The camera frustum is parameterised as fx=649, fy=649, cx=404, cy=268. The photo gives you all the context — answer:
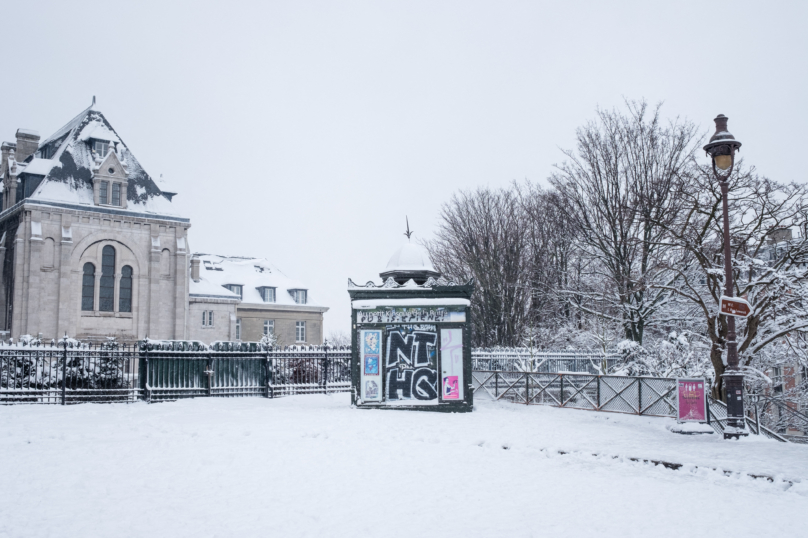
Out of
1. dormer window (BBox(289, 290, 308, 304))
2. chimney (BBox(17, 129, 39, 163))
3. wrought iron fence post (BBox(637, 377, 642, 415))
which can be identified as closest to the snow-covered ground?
wrought iron fence post (BBox(637, 377, 642, 415))

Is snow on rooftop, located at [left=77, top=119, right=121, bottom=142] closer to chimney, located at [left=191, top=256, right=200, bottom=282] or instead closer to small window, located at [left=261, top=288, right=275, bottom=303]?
chimney, located at [left=191, top=256, right=200, bottom=282]

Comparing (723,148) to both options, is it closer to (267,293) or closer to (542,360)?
(542,360)

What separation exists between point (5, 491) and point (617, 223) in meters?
26.0

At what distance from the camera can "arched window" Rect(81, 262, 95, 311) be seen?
128 feet

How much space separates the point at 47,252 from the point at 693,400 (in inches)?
1411

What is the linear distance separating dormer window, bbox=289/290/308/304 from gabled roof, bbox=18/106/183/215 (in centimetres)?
1985

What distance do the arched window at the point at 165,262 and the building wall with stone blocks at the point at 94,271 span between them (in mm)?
61

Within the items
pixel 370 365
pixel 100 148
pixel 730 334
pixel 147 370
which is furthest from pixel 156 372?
pixel 100 148

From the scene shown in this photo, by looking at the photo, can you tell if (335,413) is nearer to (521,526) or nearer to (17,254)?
(521,526)

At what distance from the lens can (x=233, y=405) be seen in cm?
1930

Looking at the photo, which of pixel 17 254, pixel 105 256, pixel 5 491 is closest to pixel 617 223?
pixel 5 491

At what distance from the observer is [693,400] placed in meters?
14.0

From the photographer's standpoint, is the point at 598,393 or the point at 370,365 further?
the point at 598,393

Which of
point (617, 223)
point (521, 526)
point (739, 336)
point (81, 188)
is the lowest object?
point (521, 526)
